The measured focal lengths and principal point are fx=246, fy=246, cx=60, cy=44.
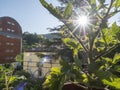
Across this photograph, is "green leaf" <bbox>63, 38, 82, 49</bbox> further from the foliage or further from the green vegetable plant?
the foliage

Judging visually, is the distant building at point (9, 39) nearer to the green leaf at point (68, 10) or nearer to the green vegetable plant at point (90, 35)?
the green vegetable plant at point (90, 35)

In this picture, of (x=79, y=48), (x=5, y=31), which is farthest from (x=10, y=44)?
(x=79, y=48)

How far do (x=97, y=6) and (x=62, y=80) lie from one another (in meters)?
0.42

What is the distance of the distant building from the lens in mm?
31578

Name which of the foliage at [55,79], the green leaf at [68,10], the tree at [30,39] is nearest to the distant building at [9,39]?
the tree at [30,39]

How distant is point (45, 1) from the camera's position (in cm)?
121

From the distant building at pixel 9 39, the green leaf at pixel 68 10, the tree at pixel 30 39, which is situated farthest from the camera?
the tree at pixel 30 39

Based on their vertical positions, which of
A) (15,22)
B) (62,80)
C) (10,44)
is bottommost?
(62,80)

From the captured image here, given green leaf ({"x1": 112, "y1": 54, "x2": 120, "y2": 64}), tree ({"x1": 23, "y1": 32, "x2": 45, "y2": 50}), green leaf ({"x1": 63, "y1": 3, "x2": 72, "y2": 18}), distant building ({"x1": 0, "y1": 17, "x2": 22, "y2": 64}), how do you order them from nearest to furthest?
green leaf ({"x1": 63, "y1": 3, "x2": 72, "y2": 18}) → green leaf ({"x1": 112, "y1": 54, "x2": 120, "y2": 64}) → distant building ({"x1": 0, "y1": 17, "x2": 22, "y2": 64}) → tree ({"x1": 23, "y1": 32, "x2": 45, "y2": 50})

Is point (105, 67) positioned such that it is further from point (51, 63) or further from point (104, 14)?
point (51, 63)

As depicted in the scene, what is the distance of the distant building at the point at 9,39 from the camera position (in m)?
31.6

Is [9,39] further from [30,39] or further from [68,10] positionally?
[68,10]

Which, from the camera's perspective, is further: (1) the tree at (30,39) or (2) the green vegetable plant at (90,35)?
(1) the tree at (30,39)

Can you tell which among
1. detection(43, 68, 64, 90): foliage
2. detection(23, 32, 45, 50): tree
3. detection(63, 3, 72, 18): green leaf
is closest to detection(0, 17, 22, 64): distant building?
detection(23, 32, 45, 50): tree
